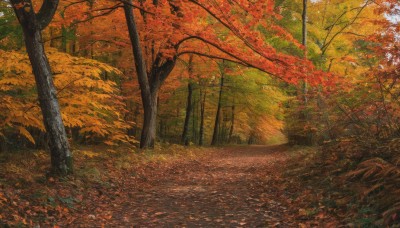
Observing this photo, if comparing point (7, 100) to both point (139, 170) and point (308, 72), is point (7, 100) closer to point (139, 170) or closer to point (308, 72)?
point (139, 170)

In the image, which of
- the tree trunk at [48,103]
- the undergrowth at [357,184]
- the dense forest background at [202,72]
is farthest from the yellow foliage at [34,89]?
the undergrowth at [357,184]

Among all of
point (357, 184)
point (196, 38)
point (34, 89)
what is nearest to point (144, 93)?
point (196, 38)

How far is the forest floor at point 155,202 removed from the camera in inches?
224

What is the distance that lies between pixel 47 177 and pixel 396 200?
21.2 ft

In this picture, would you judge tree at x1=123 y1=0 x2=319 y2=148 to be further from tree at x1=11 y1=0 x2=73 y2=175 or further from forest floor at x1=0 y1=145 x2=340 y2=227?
forest floor at x1=0 y1=145 x2=340 y2=227

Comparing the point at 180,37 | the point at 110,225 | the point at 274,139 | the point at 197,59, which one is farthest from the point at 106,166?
the point at 274,139

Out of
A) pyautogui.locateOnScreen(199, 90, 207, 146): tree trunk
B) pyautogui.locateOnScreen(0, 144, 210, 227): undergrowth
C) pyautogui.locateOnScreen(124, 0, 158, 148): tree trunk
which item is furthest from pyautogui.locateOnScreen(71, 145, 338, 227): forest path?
pyautogui.locateOnScreen(199, 90, 207, 146): tree trunk

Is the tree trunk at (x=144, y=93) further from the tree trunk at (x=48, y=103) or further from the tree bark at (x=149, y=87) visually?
the tree trunk at (x=48, y=103)

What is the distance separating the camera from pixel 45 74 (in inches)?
286

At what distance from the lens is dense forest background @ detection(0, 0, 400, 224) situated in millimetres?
7113

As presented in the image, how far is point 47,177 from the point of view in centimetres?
723

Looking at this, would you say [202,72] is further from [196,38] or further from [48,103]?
[48,103]

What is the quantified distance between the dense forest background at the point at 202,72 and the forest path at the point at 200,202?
1331mm

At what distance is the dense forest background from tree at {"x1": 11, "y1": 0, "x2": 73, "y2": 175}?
0.02 meters
